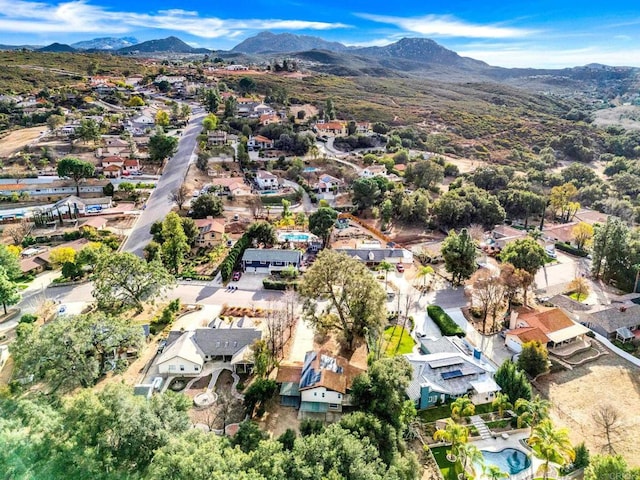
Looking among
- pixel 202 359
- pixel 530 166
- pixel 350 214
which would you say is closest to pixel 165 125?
pixel 350 214

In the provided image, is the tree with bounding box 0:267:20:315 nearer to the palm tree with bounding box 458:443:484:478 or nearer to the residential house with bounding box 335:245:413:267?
the residential house with bounding box 335:245:413:267

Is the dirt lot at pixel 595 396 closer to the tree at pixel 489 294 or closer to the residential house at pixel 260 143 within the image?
the tree at pixel 489 294

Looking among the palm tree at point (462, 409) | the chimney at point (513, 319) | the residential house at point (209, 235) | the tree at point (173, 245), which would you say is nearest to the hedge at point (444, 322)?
the chimney at point (513, 319)

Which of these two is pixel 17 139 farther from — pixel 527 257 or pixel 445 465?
pixel 445 465

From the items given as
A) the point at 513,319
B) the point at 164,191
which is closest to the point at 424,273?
the point at 513,319

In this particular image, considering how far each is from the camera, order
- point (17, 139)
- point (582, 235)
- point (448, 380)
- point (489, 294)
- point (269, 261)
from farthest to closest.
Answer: point (17, 139), point (582, 235), point (269, 261), point (489, 294), point (448, 380)

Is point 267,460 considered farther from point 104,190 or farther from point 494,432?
point 104,190
